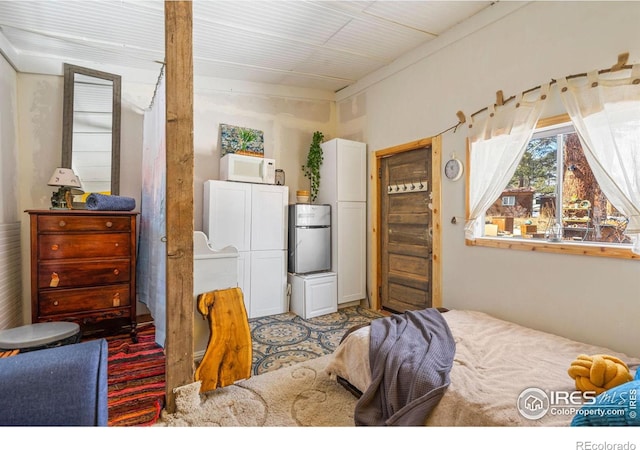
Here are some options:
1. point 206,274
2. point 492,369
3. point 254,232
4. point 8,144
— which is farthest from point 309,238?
point 8,144

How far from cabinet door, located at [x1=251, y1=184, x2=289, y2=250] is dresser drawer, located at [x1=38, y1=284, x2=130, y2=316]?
53.8 inches

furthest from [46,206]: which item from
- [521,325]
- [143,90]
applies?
[521,325]

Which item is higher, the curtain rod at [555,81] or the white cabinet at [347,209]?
the curtain rod at [555,81]

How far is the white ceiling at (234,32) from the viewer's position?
2.46m

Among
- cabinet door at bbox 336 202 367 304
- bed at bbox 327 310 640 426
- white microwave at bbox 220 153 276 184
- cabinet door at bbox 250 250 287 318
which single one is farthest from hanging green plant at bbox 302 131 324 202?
bed at bbox 327 310 640 426

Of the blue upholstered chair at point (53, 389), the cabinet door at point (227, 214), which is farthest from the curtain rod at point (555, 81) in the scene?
the blue upholstered chair at point (53, 389)

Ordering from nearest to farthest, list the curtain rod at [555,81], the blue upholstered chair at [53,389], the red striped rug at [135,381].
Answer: the blue upholstered chair at [53,389]
the red striped rug at [135,381]
the curtain rod at [555,81]

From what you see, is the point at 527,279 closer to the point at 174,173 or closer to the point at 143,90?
the point at 174,173

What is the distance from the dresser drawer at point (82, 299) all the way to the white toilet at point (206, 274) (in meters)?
1.00

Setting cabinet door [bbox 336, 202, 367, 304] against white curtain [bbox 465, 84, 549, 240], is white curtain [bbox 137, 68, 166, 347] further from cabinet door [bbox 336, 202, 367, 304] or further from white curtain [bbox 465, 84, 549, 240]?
white curtain [bbox 465, 84, 549, 240]

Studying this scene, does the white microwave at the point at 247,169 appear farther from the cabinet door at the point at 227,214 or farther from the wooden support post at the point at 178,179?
the wooden support post at the point at 178,179

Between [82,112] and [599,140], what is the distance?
4.45 m

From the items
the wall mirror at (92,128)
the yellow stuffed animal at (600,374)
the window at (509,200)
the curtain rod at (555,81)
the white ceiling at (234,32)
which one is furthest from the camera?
the wall mirror at (92,128)
